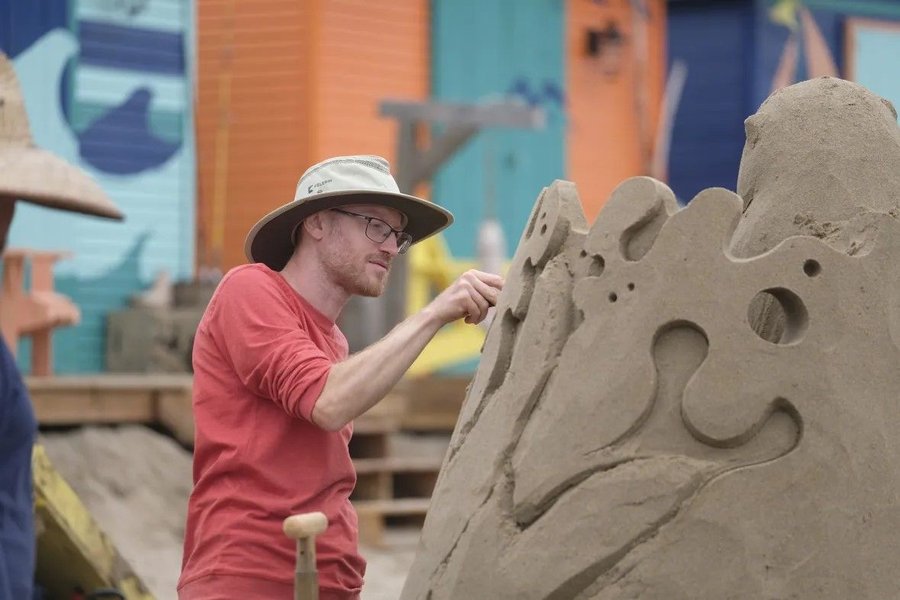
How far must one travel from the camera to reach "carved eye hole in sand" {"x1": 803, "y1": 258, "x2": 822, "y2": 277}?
2768mm

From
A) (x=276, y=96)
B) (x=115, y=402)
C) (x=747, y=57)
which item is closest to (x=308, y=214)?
→ (x=115, y=402)

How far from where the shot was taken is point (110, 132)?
10359mm

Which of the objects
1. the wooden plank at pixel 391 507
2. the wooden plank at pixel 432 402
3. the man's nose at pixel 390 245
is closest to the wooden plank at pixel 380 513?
the wooden plank at pixel 391 507

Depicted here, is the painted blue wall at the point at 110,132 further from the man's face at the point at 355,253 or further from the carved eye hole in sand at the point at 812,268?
the carved eye hole in sand at the point at 812,268

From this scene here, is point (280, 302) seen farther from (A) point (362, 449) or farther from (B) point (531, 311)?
(A) point (362, 449)

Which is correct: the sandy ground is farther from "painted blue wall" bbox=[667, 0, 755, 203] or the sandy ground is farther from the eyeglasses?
"painted blue wall" bbox=[667, 0, 755, 203]

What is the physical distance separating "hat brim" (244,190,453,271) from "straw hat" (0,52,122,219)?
153cm

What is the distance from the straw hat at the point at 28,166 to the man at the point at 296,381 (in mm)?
1726

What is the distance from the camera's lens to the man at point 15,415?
4.27 m

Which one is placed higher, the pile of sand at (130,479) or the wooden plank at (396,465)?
the pile of sand at (130,479)

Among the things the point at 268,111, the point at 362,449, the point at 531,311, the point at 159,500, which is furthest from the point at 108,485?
the point at 531,311

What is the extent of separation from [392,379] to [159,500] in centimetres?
534

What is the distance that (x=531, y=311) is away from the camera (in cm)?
291

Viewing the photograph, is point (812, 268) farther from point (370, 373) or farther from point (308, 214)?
point (308, 214)
